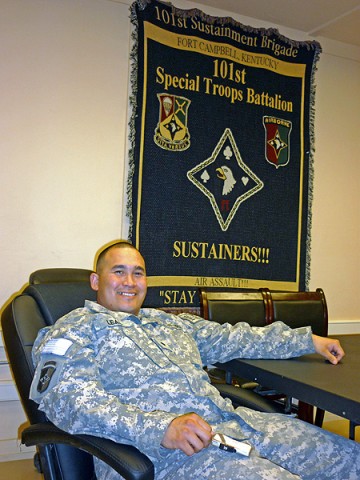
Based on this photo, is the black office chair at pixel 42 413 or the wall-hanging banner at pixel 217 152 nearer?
the black office chair at pixel 42 413

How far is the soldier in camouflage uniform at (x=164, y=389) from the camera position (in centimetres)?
137

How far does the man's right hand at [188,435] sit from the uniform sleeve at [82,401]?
0.02 m

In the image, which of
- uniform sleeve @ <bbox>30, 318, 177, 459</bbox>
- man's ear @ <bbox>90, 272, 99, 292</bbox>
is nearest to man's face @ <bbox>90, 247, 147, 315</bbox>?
man's ear @ <bbox>90, 272, 99, 292</bbox>

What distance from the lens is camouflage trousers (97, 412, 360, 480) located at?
4.46ft

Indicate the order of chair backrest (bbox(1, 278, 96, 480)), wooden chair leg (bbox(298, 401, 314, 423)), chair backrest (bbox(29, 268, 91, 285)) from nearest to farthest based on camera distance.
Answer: chair backrest (bbox(1, 278, 96, 480)), chair backrest (bbox(29, 268, 91, 285)), wooden chair leg (bbox(298, 401, 314, 423))

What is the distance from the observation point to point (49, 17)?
112 inches

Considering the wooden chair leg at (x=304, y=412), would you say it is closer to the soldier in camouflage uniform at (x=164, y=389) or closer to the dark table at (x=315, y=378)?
the dark table at (x=315, y=378)

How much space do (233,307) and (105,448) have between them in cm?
131

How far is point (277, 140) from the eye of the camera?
350 cm

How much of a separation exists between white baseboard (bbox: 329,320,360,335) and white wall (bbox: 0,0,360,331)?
5.65 ft

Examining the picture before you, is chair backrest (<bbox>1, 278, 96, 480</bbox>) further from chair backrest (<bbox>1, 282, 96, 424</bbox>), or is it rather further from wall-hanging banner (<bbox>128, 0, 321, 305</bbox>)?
wall-hanging banner (<bbox>128, 0, 321, 305</bbox>)

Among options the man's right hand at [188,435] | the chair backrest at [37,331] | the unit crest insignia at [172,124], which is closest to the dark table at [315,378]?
the man's right hand at [188,435]

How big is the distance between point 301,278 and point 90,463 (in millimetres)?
2296

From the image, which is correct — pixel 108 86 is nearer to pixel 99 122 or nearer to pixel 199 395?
pixel 99 122
